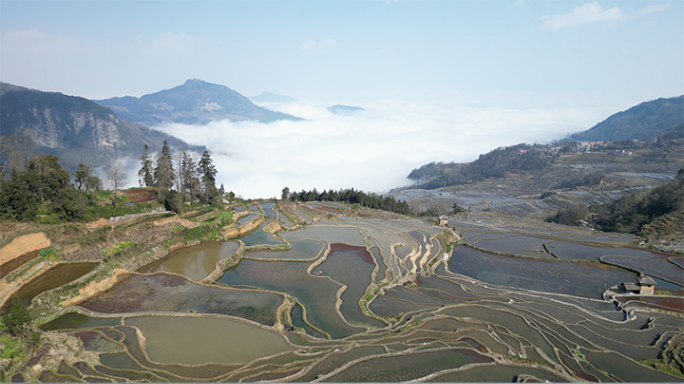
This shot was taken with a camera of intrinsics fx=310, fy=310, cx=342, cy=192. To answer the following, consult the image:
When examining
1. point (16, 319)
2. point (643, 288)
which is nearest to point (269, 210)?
point (16, 319)

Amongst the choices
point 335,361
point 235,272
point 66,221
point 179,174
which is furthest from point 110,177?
point 335,361

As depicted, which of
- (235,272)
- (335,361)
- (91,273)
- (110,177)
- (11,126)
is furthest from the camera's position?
(11,126)

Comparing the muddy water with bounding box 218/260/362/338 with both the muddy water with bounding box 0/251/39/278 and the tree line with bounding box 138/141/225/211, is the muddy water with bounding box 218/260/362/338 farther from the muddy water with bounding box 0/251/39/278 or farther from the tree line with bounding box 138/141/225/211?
the tree line with bounding box 138/141/225/211

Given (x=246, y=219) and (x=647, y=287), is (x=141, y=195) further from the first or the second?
(x=647, y=287)

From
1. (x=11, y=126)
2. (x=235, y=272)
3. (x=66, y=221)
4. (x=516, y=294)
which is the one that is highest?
(x=11, y=126)

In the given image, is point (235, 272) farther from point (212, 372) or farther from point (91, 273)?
point (212, 372)

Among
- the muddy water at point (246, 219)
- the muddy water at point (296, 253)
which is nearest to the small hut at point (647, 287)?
the muddy water at point (296, 253)
